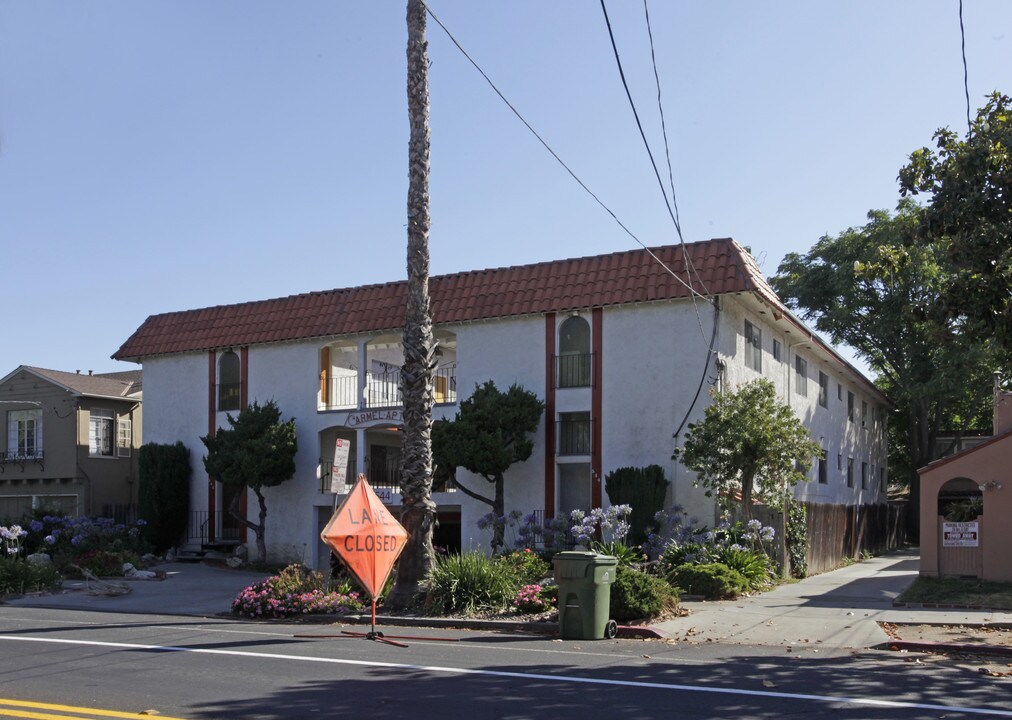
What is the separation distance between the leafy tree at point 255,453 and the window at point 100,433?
6.36 m

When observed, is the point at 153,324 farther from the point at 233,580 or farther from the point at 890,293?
the point at 890,293

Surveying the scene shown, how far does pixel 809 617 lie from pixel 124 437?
25.0 meters

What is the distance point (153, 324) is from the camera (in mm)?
31906

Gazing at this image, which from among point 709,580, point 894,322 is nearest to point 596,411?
point 709,580

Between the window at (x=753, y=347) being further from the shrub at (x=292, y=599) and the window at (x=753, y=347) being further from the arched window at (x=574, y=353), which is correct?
the shrub at (x=292, y=599)

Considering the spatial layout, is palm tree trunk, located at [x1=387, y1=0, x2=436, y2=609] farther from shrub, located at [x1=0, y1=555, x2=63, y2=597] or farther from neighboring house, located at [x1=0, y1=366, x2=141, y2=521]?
neighboring house, located at [x1=0, y1=366, x2=141, y2=521]

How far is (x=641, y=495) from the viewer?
2297 centimetres

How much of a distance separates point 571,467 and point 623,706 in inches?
662

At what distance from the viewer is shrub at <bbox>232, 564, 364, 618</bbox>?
623 inches

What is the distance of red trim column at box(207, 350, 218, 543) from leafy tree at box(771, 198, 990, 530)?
22.3 m

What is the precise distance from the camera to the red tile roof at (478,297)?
23.4 meters

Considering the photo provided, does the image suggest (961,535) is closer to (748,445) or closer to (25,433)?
(748,445)

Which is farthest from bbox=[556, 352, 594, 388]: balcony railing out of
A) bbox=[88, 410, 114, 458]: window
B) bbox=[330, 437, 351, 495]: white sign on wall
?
bbox=[88, 410, 114, 458]: window

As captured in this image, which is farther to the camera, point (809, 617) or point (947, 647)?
point (809, 617)
